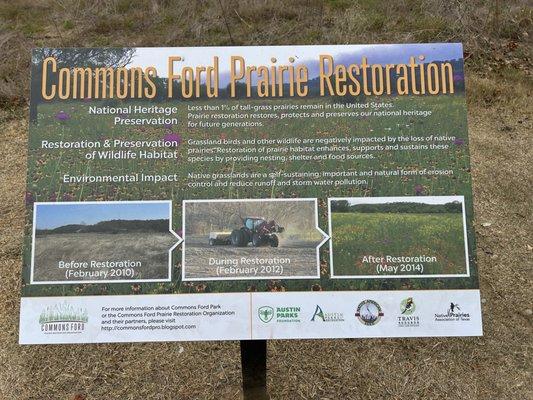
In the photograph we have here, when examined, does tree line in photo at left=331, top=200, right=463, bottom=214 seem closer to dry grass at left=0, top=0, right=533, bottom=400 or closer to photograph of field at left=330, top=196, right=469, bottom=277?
photograph of field at left=330, top=196, right=469, bottom=277

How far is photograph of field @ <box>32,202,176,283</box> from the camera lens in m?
2.31

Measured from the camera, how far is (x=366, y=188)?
2383mm

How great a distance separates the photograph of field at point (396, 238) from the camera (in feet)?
7.66

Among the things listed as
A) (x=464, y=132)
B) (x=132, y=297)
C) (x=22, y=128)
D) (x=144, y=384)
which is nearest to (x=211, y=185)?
(x=132, y=297)

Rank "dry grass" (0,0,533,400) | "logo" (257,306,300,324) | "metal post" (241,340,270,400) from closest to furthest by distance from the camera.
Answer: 1. "logo" (257,306,300,324)
2. "metal post" (241,340,270,400)
3. "dry grass" (0,0,533,400)

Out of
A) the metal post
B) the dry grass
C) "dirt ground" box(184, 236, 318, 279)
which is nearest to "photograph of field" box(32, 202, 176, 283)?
"dirt ground" box(184, 236, 318, 279)

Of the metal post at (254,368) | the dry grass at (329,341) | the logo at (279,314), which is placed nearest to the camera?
the logo at (279,314)

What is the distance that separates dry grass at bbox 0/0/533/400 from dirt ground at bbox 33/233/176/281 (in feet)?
4.51

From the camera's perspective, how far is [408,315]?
231 cm

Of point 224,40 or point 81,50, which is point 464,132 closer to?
point 81,50

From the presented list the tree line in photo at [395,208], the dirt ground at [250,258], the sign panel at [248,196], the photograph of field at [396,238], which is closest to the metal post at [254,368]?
the sign panel at [248,196]

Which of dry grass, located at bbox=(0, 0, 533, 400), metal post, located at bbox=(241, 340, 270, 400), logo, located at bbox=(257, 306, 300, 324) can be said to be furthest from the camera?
dry grass, located at bbox=(0, 0, 533, 400)

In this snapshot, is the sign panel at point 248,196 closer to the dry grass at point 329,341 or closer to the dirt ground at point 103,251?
the dirt ground at point 103,251

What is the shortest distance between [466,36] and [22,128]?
17.3ft
